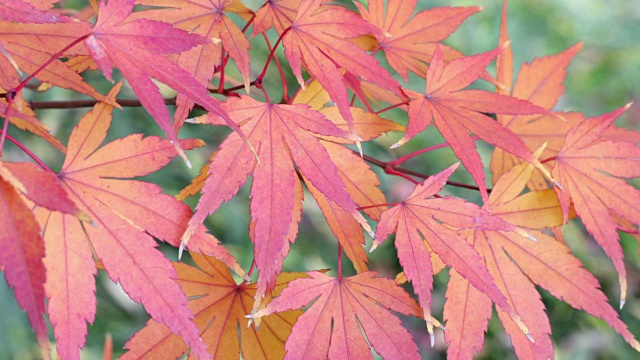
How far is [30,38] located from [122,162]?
Answer: 0.47 feet

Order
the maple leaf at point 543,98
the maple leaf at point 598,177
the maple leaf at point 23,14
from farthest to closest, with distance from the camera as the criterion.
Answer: the maple leaf at point 543,98
the maple leaf at point 598,177
the maple leaf at point 23,14

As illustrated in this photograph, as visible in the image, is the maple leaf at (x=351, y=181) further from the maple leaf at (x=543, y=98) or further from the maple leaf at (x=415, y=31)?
the maple leaf at (x=543, y=98)

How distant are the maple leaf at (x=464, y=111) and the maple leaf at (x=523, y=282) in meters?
0.06

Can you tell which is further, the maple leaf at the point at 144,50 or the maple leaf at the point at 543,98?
the maple leaf at the point at 543,98

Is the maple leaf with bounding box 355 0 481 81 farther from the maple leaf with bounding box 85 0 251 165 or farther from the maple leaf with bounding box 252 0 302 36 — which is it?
the maple leaf with bounding box 85 0 251 165

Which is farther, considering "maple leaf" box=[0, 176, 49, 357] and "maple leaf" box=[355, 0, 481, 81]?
"maple leaf" box=[355, 0, 481, 81]

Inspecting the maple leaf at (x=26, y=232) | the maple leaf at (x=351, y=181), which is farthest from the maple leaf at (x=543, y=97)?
the maple leaf at (x=26, y=232)

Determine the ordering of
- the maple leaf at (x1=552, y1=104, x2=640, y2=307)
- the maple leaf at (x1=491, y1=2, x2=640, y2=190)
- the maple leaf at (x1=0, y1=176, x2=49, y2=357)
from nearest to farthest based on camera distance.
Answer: the maple leaf at (x1=0, y1=176, x2=49, y2=357)
the maple leaf at (x1=552, y1=104, x2=640, y2=307)
the maple leaf at (x1=491, y1=2, x2=640, y2=190)

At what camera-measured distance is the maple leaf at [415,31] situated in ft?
2.25

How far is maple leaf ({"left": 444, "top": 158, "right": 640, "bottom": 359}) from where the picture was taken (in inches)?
21.3

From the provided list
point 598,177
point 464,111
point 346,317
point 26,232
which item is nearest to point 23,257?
point 26,232

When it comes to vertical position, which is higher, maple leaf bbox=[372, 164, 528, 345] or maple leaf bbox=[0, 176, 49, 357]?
maple leaf bbox=[0, 176, 49, 357]

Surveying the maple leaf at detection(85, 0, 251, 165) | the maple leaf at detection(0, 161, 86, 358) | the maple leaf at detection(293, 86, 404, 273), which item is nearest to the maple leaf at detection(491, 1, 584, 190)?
the maple leaf at detection(293, 86, 404, 273)

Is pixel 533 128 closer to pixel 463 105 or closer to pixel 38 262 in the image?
pixel 463 105
